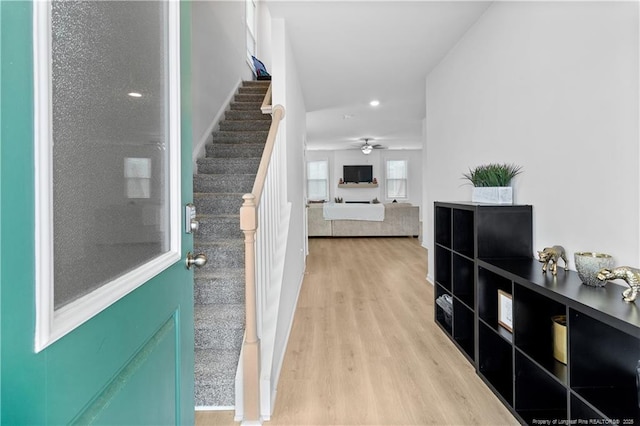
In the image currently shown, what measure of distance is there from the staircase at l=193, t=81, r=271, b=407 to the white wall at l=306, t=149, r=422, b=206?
7.37 m

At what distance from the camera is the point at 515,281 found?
168 cm

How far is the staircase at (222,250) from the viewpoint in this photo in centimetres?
183

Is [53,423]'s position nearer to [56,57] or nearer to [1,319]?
[1,319]

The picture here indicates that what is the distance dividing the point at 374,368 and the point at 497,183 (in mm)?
1484

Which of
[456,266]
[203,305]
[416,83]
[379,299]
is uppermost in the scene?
[416,83]

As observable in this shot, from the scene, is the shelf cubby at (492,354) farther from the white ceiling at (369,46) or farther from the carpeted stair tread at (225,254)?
the white ceiling at (369,46)

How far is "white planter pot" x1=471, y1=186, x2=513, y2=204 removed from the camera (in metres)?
2.21

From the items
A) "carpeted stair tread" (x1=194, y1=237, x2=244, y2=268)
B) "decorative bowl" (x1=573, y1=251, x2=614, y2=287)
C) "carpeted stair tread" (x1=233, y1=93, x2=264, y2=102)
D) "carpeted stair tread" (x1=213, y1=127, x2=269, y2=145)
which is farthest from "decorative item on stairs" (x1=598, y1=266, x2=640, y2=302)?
"carpeted stair tread" (x1=233, y1=93, x2=264, y2=102)

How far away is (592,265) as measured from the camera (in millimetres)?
1443

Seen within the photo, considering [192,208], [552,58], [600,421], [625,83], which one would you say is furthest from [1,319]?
[552,58]

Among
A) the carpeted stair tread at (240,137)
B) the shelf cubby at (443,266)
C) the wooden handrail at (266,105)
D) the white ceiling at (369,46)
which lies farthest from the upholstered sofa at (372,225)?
the shelf cubby at (443,266)

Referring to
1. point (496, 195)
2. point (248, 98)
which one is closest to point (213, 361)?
point (496, 195)

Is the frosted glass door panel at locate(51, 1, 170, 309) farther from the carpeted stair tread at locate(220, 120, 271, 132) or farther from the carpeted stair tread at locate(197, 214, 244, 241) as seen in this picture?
the carpeted stair tread at locate(220, 120, 271, 132)

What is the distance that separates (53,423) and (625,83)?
212 centimetres
